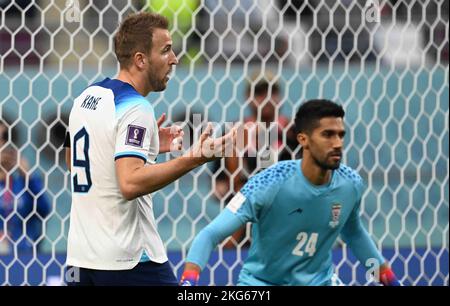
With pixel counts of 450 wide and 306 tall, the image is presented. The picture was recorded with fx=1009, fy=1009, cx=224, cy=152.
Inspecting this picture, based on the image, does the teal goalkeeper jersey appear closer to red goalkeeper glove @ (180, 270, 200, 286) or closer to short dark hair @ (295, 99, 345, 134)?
short dark hair @ (295, 99, 345, 134)

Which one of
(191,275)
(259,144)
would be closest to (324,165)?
(191,275)

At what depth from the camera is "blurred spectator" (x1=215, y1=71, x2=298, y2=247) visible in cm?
561

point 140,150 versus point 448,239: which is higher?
point 140,150

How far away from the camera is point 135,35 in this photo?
3309 mm

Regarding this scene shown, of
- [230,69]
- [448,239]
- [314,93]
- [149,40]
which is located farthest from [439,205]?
[149,40]

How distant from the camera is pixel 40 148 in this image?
5.45m

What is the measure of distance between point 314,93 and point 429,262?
1194 mm

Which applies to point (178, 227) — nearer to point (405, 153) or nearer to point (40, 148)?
point (40, 148)

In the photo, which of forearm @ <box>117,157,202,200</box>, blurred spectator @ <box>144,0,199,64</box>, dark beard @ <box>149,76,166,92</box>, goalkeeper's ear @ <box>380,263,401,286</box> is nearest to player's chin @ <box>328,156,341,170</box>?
goalkeeper's ear @ <box>380,263,401,286</box>

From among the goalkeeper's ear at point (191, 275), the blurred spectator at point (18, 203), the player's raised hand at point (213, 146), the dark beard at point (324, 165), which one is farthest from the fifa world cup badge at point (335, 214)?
the player's raised hand at point (213, 146)

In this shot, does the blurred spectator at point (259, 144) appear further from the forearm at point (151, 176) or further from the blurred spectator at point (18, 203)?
the forearm at point (151, 176)

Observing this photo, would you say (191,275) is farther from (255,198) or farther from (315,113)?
(315,113)

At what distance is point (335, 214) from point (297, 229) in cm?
19

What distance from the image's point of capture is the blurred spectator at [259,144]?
221 inches
